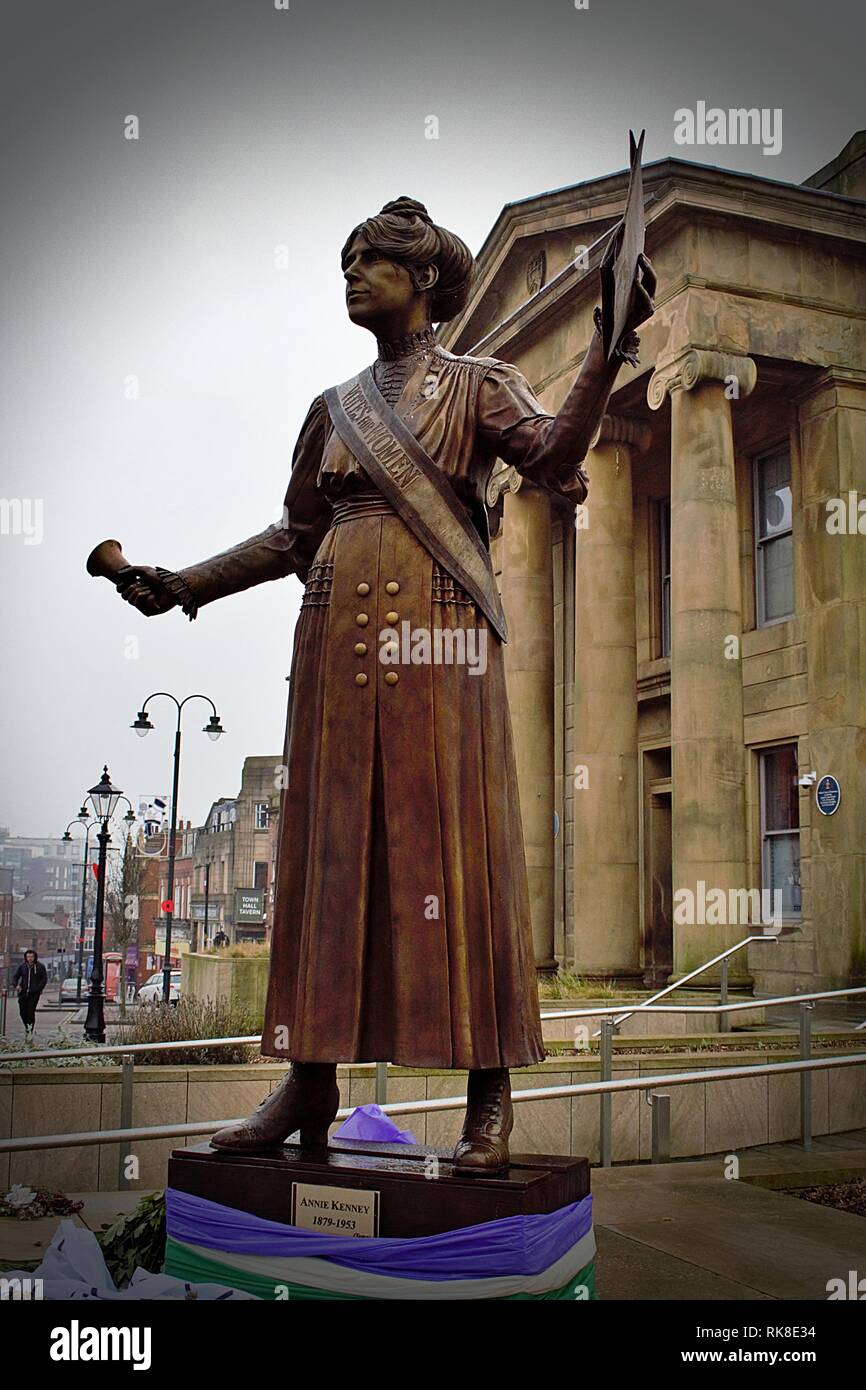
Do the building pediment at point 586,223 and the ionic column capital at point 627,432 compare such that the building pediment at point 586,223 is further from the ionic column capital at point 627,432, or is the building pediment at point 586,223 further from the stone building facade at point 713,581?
the ionic column capital at point 627,432

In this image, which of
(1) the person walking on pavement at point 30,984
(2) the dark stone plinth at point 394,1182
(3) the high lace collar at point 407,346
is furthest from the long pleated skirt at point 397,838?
(1) the person walking on pavement at point 30,984

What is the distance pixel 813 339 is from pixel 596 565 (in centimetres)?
487

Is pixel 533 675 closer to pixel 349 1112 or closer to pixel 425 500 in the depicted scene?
pixel 349 1112

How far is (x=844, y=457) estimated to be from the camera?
65.3ft

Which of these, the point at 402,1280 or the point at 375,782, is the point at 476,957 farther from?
the point at 402,1280

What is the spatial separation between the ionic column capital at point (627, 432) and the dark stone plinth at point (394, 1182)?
743 inches

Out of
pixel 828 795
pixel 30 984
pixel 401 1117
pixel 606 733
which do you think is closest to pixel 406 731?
pixel 401 1117

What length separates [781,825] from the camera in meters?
21.4

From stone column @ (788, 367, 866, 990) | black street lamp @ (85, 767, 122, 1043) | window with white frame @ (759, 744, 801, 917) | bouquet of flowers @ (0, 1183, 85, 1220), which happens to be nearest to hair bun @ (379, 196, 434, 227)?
bouquet of flowers @ (0, 1183, 85, 1220)

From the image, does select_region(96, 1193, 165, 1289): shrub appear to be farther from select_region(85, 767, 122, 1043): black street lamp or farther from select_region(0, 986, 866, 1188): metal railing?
Result: select_region(85, 767, 122, 1043): black street lamp

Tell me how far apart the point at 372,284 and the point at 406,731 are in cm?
158

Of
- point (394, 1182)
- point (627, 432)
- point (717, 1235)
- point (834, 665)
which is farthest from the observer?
point (627, 432)
